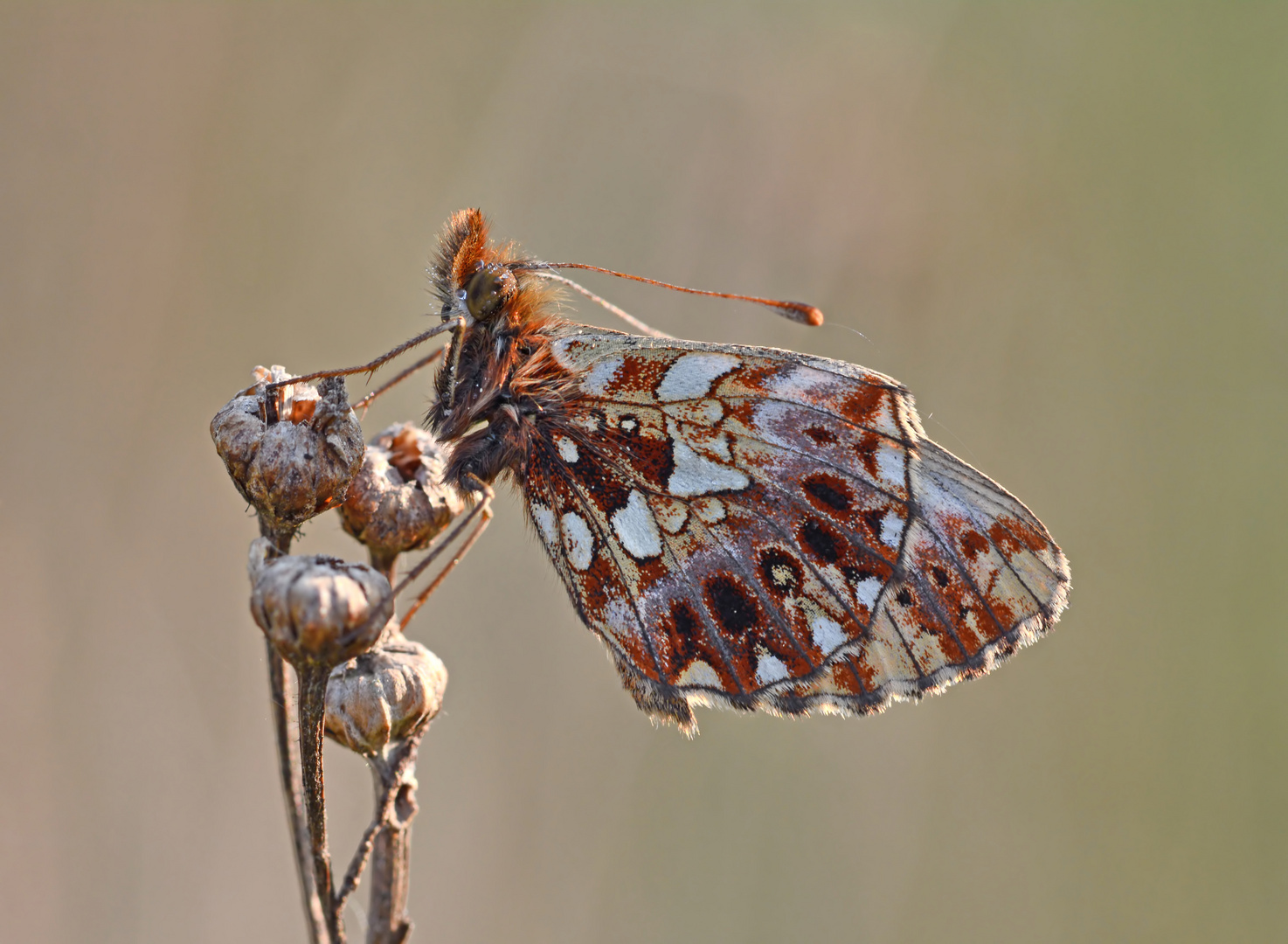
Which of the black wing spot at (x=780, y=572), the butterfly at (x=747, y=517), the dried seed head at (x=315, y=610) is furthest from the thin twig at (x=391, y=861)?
the black wing spot at (x=780, y=572)

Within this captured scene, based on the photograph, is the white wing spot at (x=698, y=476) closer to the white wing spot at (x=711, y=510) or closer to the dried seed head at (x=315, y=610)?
the white wing spot at (x=711, y=510)

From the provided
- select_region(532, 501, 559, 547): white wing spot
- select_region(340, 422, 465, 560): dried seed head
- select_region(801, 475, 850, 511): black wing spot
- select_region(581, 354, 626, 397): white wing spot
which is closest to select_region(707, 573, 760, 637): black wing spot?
select_region(801, 475, 850, 511): black wing spot

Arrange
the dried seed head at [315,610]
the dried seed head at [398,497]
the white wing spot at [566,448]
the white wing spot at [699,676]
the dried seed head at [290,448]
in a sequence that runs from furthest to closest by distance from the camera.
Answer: the white wing spot at [566,448] → the white wing spot at [699,676] → the dried seed head at [398,497] → the dried seed head at [290,448] → the dried seed head at [315,610]

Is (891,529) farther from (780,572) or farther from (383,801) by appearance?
(383,801)

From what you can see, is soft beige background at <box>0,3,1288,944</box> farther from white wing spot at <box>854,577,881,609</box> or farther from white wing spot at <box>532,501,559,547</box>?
white wing spot at <box>532,501,559,547</box>

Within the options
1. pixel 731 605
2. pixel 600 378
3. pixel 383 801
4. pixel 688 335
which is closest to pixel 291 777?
pixel 383 801

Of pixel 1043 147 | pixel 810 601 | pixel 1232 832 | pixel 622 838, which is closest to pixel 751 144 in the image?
pixel 1043 147
